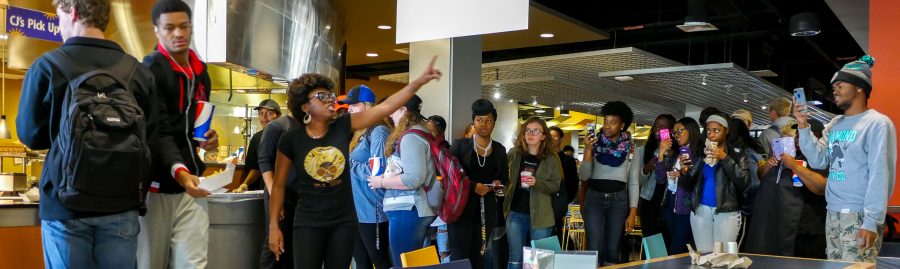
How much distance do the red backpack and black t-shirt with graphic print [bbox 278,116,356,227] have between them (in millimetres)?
1400

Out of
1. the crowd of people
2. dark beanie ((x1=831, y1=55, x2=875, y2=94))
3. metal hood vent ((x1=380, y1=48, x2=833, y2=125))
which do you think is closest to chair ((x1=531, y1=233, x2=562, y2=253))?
the crowd of people

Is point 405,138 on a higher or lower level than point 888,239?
higher

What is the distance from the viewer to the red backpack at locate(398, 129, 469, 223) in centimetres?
520

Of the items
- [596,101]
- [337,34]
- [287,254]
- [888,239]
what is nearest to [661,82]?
[596,101]

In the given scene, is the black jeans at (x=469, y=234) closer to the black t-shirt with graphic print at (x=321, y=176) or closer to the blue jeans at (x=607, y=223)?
the blue jeans at (x=607, y=223)

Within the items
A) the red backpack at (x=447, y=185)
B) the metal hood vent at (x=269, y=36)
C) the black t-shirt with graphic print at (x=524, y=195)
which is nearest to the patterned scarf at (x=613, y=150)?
the black t-shirt with graphic print at (x=524, y=195)

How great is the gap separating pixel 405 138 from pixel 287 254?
0.97 m

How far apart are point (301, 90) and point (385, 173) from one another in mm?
1391

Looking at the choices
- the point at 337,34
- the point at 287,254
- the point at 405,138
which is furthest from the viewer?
the point at 337,34

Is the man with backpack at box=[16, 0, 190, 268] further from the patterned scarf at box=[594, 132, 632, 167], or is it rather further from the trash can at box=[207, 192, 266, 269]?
the patterned scarf at box=[594, 132, 632, 167]

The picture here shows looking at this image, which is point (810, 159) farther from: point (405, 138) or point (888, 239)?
point (405, 138)

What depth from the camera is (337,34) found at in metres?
10.5

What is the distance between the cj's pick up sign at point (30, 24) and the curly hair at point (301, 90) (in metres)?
4.54

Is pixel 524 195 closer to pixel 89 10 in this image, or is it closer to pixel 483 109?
pixel 483 109
